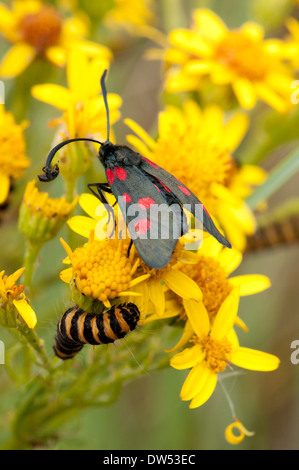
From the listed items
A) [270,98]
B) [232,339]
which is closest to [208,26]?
[270,98]

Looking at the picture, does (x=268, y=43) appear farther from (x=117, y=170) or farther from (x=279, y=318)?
(x=279, y=318)

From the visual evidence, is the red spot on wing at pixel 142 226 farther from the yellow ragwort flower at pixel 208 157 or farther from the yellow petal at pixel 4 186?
the yellow petal at pixel 4 186

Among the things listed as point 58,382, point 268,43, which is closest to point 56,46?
point 268,43

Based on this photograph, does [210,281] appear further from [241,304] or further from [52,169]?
[241,304]

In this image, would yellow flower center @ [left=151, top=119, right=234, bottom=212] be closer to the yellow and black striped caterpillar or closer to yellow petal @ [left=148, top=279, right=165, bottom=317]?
yellow petal @ [left=148, top=279, right=165, bottom=317]

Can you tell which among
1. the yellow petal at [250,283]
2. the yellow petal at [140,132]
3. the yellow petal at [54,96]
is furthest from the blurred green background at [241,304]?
the yellow petal at [250,283]

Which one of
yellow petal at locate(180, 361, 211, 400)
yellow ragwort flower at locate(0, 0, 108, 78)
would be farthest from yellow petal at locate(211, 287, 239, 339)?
yellow ragwort flower at locate(0, 0, 108, 78)
